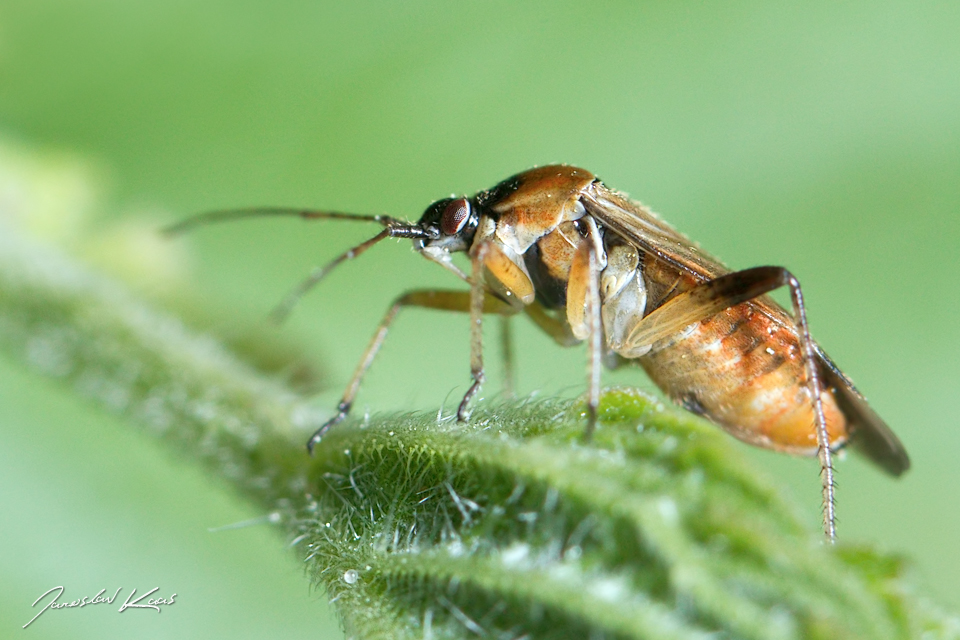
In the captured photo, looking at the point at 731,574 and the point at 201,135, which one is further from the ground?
the point at 201,135

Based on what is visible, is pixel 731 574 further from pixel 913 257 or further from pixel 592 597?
pixel 913 257

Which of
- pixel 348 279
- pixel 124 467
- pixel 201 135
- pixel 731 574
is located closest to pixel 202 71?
pixel 201 135

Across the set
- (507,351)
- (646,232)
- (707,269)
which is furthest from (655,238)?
(507,351)

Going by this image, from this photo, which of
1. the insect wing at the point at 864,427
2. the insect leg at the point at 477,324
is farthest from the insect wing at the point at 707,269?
the insect leg at the point at 477,324

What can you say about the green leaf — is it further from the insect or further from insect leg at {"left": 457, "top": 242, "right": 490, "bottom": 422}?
the insect

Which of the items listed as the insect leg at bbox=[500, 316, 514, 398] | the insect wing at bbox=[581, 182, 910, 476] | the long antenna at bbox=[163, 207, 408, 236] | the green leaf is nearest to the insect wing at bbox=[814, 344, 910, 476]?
the insect wing at bbox=[581, 182, 910, 476]

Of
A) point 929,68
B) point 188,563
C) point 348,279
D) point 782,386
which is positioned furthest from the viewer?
point 348,279

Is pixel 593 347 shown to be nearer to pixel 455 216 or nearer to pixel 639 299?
pixel 639 299
